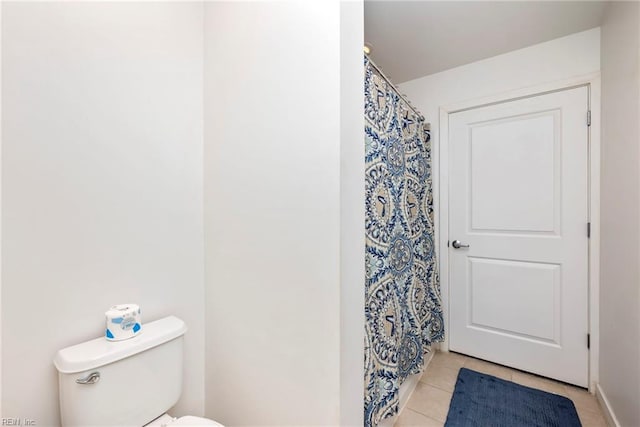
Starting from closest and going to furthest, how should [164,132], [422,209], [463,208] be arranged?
[164,132] → [422,209] → [463,208]

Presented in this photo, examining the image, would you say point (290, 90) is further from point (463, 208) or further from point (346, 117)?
point (463, 208)

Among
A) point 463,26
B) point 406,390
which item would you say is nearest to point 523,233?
point 406,390

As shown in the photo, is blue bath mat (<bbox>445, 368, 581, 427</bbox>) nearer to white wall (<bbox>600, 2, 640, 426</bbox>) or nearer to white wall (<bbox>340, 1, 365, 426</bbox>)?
white wall (<bbox>600, 2, 640, 426</bbox>)

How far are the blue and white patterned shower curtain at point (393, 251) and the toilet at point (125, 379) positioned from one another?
768mm

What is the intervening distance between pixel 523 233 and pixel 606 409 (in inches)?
42.2

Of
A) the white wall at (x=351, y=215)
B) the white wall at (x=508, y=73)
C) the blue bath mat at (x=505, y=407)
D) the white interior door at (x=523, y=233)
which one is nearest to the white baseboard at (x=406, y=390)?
the blue bath mat at (x=505, y=407)

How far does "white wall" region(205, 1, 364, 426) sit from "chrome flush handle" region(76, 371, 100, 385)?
18.7 inches

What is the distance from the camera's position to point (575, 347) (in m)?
1.78

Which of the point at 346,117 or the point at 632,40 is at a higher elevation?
the point at 632,40

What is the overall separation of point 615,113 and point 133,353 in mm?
2572

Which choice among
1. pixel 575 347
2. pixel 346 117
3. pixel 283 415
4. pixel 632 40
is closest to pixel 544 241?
pixel 575 347

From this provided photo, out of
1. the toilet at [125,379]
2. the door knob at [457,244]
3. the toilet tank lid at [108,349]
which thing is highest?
the door knob at [457,244]

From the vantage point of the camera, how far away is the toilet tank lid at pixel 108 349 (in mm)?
826

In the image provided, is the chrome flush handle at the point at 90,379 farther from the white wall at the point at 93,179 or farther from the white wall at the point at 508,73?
the white wall at the point at 508,73
